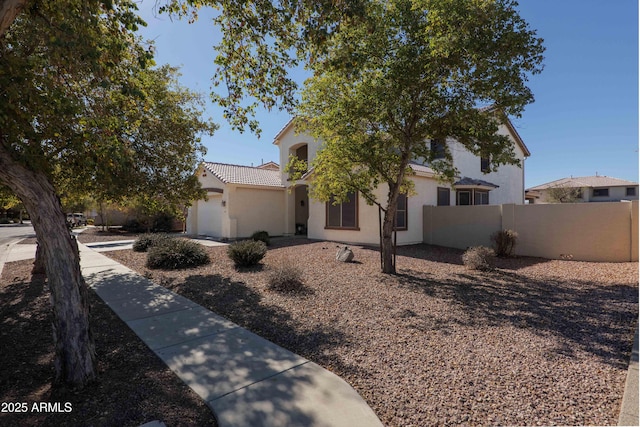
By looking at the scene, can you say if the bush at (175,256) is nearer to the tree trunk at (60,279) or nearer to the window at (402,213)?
the tree trunk at (60,279)

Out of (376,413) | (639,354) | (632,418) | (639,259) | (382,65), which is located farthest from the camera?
(639,259)

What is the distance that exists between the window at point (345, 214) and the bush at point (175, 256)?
22.1 feet

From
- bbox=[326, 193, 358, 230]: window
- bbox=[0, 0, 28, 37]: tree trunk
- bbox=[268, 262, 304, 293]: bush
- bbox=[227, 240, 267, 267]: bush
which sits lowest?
bbox=[268, 262, 304, 293]: bush

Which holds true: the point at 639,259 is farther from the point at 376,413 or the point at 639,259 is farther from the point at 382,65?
the point at 376,413

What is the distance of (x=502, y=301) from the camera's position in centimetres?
657

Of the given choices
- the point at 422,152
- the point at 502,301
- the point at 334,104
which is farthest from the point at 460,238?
the point at 334,104

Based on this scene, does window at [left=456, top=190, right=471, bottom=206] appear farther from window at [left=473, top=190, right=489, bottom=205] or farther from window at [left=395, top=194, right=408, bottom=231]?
window at [left=395, top=194, right=408, bottom=231]

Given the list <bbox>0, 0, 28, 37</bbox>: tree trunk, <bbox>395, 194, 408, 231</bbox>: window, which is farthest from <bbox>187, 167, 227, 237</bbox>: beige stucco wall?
<bbox>0, 0, 28, 37</bbox>: tree trunk

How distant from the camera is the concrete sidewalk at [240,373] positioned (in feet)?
9.82

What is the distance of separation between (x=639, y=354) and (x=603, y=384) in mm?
1240

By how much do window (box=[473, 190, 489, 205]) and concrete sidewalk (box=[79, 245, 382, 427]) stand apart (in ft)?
56.1

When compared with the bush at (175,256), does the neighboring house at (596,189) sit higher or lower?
higher

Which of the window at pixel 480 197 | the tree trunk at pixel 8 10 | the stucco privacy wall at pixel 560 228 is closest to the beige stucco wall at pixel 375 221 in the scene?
the stucco privacy wall at pixel 560 228

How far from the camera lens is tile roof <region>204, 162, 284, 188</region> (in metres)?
18.7
